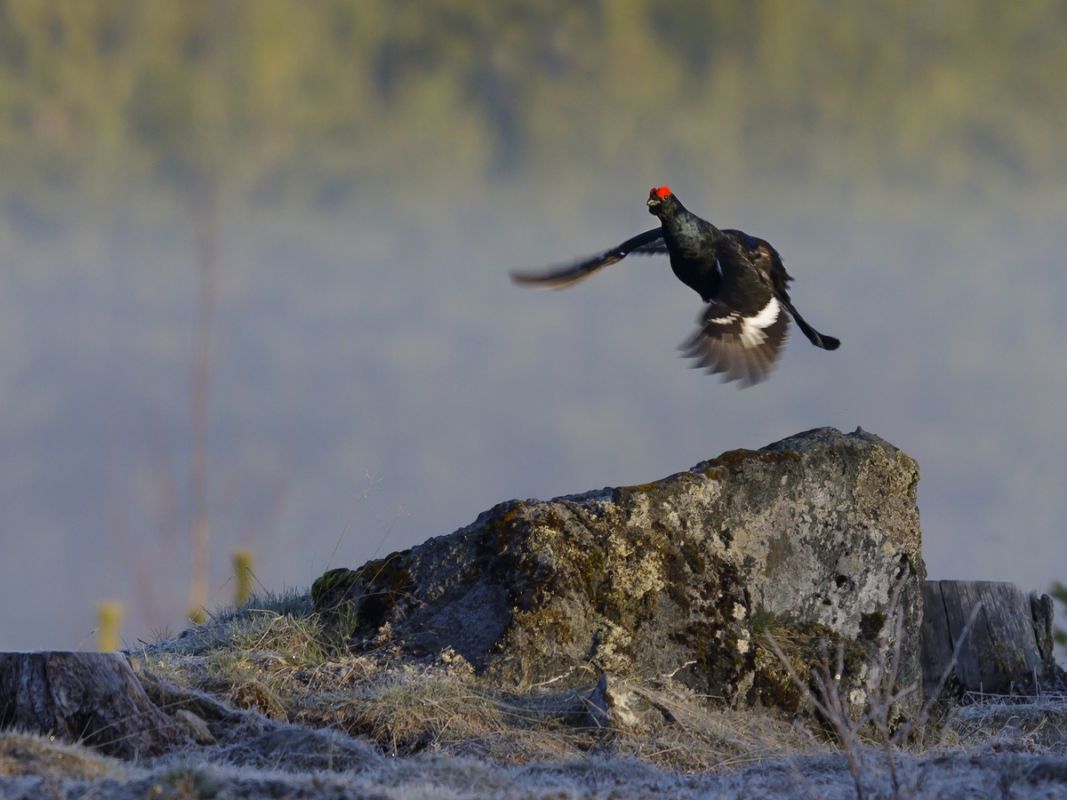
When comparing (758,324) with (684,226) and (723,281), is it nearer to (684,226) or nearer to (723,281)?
(723,281)

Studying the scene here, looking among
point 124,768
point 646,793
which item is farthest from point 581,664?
point 124,768

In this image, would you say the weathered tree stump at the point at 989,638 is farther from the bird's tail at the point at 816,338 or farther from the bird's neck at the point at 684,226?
the bird's neck at the point at 684,226

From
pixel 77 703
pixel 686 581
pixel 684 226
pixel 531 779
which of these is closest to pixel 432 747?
pixel 531 779

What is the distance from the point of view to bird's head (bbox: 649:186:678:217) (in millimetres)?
9438

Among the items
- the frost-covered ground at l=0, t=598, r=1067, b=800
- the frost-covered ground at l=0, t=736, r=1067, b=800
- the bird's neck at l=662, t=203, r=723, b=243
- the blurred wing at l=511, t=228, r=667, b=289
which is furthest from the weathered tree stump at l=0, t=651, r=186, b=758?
the bird's neck at l=662, t=203, r=723, b=243

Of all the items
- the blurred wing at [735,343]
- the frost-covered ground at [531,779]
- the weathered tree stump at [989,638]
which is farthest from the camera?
the weathered tree stump at [989,638]

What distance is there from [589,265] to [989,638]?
5.37 m

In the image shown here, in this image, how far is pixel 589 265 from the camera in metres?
10.0

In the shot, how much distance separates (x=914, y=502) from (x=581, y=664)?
329cm

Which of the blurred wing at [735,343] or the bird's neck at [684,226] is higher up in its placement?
the bird's neck at [684,226]

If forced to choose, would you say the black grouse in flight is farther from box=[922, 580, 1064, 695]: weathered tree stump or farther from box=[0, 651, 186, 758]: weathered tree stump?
box=[0, 651, 186, 758]: weathered tree stump

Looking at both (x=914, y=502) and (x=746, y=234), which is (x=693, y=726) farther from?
(x=746, y=234)

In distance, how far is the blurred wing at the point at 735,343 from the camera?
355 inches

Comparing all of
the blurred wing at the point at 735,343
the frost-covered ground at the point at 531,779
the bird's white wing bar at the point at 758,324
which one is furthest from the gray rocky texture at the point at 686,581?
the frost-covered ground at the point at 531,779
